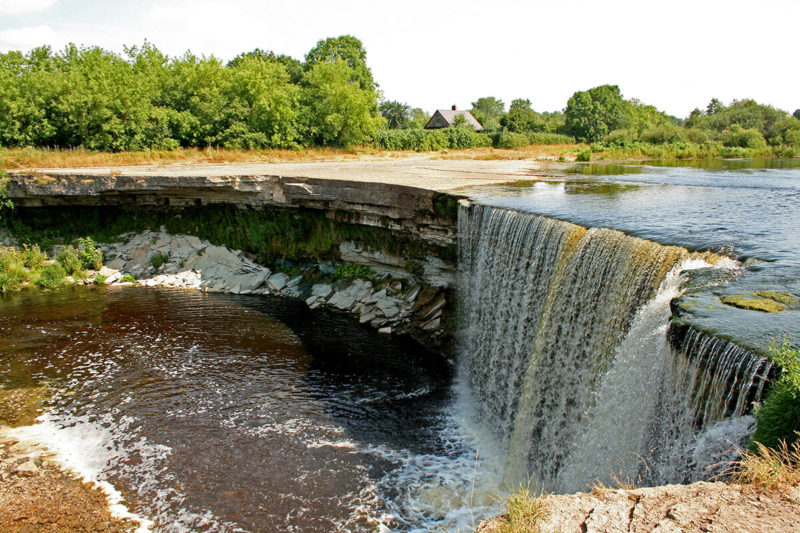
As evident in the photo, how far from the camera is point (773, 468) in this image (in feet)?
15.2

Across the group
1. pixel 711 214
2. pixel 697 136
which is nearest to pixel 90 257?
pixel 711 214

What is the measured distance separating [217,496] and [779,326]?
8.47 metres

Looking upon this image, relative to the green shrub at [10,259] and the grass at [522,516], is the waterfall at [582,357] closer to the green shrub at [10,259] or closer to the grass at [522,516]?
the grass at [522,516]

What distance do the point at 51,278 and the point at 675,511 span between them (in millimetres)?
21883

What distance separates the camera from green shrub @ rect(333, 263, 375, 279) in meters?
19.0

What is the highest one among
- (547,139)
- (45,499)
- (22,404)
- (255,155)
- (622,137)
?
(547,139)

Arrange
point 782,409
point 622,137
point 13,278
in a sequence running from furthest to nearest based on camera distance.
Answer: point 622,137 < point 13,278 < point 782,409

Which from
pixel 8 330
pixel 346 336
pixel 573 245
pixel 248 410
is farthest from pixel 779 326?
pixel 8 330

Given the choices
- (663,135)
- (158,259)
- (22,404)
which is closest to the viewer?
(22,404)

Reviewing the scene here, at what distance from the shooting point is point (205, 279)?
20922 millimetres

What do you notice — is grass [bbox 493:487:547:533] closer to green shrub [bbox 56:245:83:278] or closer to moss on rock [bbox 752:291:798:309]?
moss on rock [bbox 752:291:798:309]

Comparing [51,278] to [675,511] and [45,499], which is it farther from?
[675,511]

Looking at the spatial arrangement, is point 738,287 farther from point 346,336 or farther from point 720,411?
point 346,336

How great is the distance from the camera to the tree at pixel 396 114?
64.9 metres
